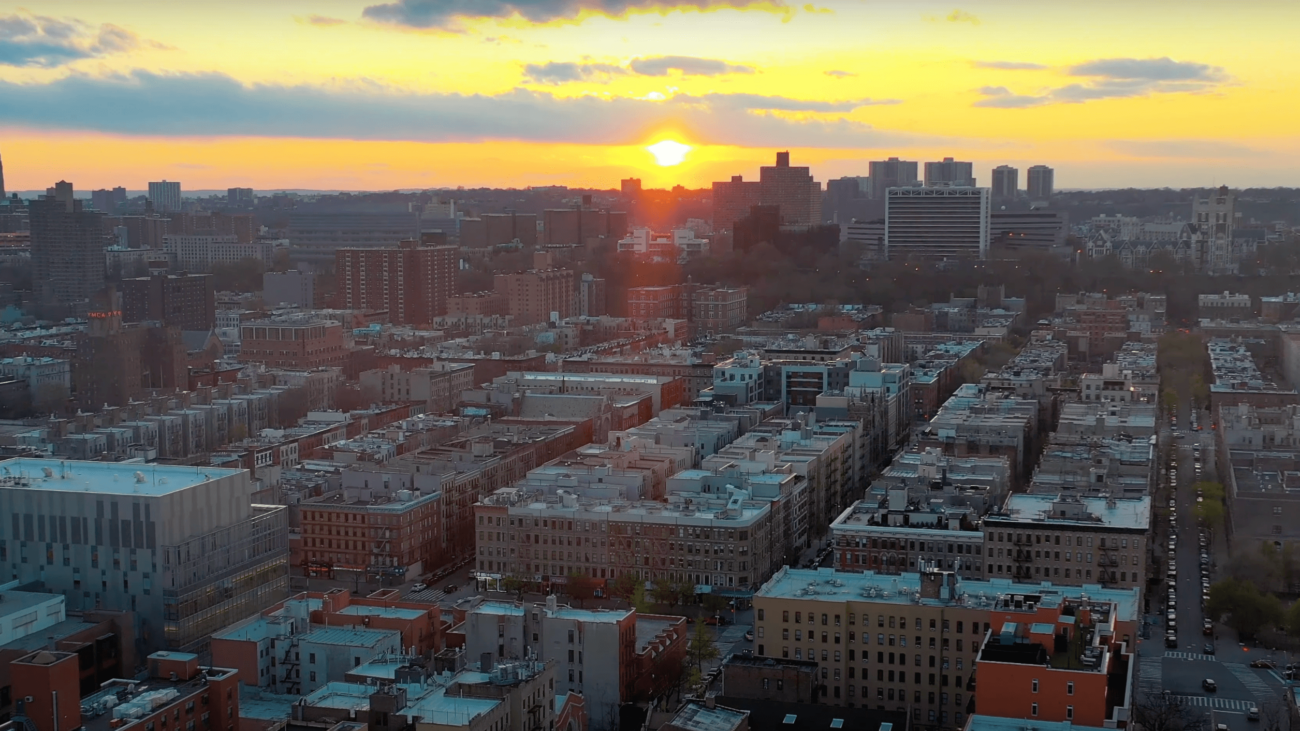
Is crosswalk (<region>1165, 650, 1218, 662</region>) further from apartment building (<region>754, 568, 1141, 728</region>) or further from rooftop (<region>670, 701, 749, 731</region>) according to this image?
rooftop (<region>670, 701, 749, 731</region>)

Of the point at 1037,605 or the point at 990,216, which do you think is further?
the point at 990,216

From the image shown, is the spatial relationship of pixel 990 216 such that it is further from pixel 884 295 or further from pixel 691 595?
pixel 691 595

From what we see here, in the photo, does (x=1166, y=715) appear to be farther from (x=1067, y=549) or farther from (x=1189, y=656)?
(x=1067, y=549)

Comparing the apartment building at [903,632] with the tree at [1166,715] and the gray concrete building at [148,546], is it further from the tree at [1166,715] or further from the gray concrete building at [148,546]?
the gray concrete building at [148,546]

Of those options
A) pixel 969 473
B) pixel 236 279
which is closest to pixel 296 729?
pixel 969 473

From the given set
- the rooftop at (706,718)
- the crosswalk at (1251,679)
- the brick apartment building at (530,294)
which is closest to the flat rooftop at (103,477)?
the rooftop at (706,718)
